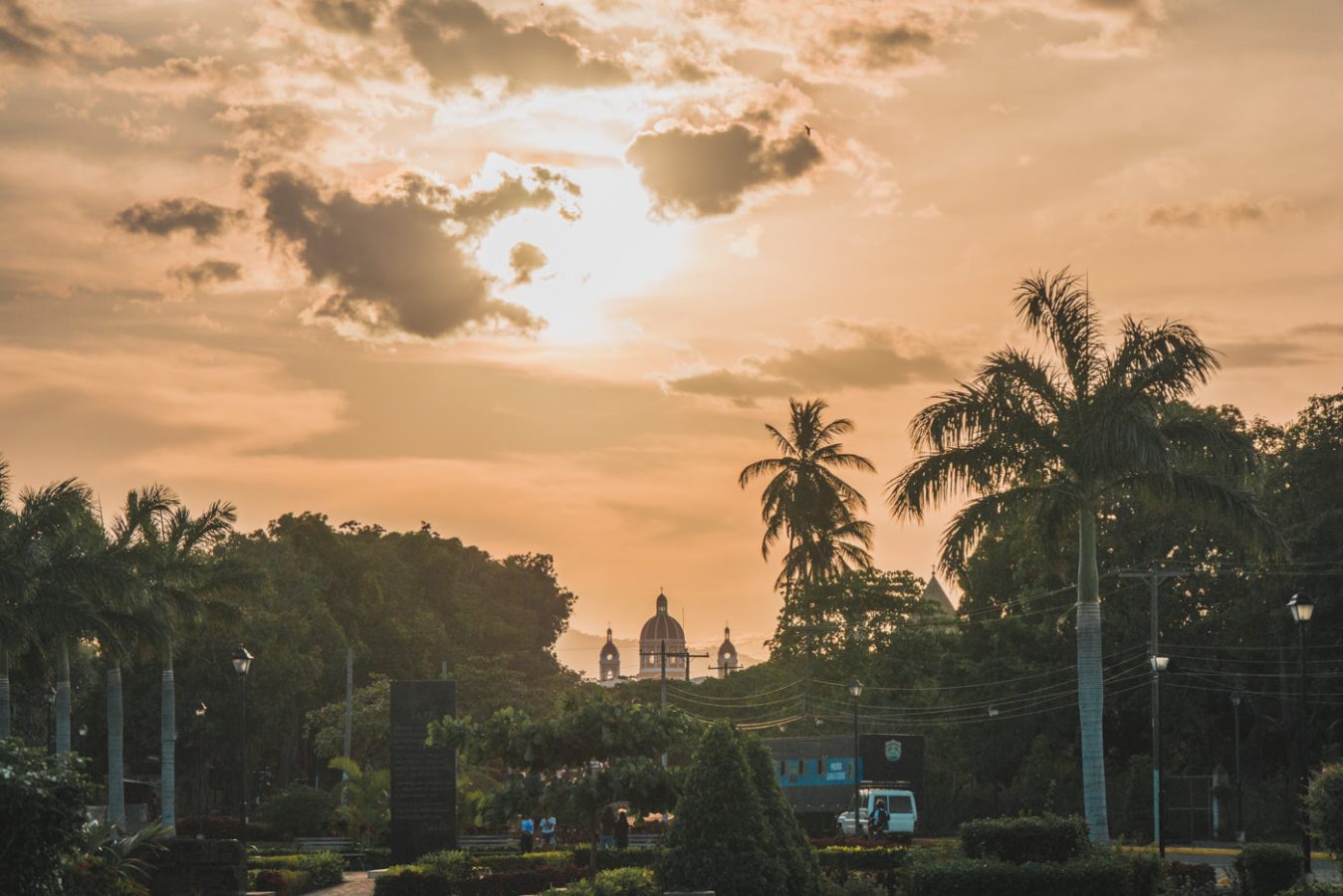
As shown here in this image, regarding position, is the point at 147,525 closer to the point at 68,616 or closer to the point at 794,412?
the point at 68,616

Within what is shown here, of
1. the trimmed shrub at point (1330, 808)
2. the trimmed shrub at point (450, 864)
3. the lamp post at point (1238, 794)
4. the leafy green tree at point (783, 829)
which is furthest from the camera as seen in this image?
the lamp post at point (1238, 794)

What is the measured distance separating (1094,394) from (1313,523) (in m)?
27.5

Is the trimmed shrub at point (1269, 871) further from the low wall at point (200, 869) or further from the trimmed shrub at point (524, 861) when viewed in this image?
the low wall at point (200, 869)

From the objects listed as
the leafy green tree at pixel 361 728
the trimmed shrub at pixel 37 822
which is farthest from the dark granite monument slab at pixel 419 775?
the leafy green tree at pixel 361 728

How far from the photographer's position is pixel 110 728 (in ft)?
173

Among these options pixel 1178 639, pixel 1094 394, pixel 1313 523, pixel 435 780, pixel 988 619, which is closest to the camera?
pixel 1094 394

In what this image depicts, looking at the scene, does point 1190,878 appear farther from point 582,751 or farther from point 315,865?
point 315,865

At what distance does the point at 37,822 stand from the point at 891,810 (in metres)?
39.5

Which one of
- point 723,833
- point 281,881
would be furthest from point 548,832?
point 723,833

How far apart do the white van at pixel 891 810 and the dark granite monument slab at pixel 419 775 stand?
21.3m

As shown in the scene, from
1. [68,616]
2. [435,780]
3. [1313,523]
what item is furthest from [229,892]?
[1313,523]

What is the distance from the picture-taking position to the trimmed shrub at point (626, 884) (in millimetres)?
23000

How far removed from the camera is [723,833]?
853 inches

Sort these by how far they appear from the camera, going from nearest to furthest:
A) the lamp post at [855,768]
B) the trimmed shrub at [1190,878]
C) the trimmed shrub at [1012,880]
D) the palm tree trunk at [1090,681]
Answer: the trimmed shrub at [1012,880] → the trimmed shrub at [1190,878] → the palm tree trunk at [1090,681] → the lamp post at [855,768]
